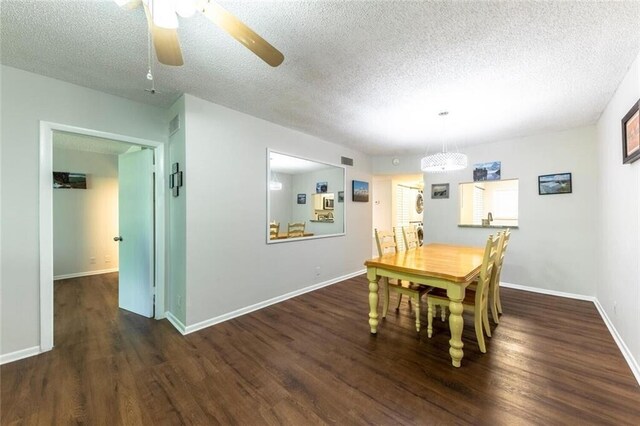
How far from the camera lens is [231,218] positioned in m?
2.90

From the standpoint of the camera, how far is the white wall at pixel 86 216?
4668 millimetres

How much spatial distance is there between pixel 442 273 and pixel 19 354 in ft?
11.6

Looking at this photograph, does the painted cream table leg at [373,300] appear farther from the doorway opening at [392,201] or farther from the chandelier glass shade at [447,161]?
the doorway opening at [392,201]

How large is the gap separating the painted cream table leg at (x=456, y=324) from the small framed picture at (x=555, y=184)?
295 centimetres

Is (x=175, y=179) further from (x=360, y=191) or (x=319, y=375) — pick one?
(x=360, y=191)

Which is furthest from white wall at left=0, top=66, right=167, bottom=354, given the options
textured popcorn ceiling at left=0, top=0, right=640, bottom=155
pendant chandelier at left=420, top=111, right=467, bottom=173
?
pendant chandelier at left=420, top=111, right=467, bottom=173

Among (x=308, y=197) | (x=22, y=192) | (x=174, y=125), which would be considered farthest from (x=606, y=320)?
(x=22, y=192)

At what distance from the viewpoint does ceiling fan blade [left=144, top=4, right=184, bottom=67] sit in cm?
118

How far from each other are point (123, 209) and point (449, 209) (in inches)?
201

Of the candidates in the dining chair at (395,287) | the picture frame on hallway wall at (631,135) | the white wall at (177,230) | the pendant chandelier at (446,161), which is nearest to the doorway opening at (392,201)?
the dining chair at (395,287)

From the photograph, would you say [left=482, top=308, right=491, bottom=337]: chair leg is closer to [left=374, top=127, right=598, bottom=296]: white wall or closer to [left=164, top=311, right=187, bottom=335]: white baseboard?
[left=374, top=127, right=598, bottom=296]: white wall

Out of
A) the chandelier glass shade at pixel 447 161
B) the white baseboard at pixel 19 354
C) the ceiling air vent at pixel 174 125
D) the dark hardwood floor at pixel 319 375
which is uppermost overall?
the ceiling air vent at pixel 174 125

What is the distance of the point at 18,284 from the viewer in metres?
2.05

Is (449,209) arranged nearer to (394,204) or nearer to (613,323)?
(394,204)
